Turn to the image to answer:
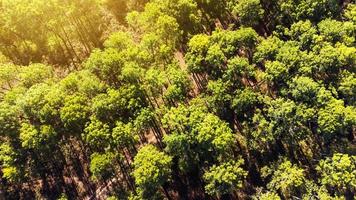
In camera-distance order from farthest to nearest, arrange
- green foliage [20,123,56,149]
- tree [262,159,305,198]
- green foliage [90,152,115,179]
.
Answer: green foliage [20,123,56,149] → green foliage [90,152,115,179] → tree [262,159,305,198]

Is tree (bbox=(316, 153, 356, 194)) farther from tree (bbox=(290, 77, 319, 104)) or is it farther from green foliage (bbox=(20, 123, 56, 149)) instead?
green foliage (bbox=(20, 123, 56, 149))

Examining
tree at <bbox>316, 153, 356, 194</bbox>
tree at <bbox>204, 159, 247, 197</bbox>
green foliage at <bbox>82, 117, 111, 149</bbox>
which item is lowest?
tree at <bbox>316, 153, 356, 194</bbox>

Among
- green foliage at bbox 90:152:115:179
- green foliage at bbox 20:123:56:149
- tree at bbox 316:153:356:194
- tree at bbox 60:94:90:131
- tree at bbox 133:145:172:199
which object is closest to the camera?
tree at bbox 316:153:356:194

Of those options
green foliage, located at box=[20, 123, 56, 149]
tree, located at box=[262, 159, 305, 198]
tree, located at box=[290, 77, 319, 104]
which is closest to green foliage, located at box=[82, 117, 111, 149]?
green foliage, located at box=[20, 123, 56, 149]

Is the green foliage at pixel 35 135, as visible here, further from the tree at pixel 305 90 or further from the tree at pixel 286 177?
the tree at pixel 305 90

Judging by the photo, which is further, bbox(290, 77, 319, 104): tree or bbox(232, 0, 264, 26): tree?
Result: bbox(232, 0, 264, 26): tree

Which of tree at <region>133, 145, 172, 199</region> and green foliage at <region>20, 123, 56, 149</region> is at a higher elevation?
green foliage at <region>20, 123, 56, 149</region>

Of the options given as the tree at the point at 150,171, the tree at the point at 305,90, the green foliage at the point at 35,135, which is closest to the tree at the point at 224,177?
the tree at the point at 150,171
